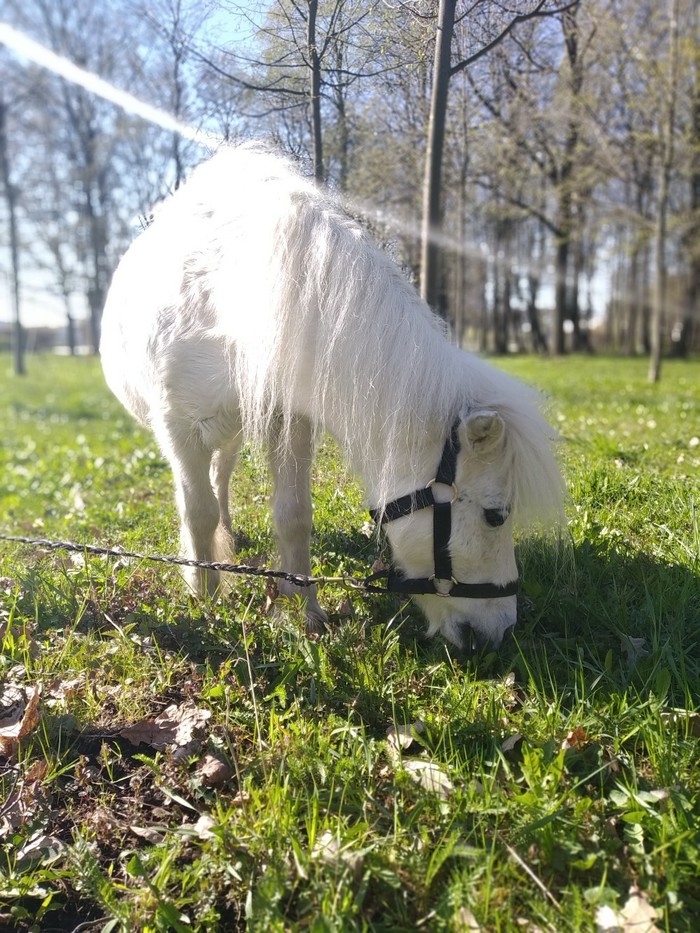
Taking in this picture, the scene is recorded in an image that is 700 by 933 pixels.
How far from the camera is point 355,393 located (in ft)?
7.85

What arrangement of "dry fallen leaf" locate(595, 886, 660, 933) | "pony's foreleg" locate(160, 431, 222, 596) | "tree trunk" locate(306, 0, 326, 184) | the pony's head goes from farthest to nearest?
"tree trunk" locate(306, 0, 326, 184), "pony's foreleg" locate(160, 431, 222, 596), the pony's head, "dry fallen leaf" locate(595, 886, 660, 933)

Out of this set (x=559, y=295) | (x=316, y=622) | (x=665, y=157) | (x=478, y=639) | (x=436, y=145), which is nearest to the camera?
(x=478, y=639)

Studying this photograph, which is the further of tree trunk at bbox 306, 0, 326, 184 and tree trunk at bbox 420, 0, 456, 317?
tree trunk at bbox 306, 0, 326, 184

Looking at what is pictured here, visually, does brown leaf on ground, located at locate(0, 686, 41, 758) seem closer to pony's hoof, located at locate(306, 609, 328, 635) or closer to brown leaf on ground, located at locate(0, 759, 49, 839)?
brown leaf on ground, located at locate(0, 759, 49, 839)

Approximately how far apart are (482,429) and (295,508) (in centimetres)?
104

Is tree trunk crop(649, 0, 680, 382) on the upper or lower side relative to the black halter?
upper

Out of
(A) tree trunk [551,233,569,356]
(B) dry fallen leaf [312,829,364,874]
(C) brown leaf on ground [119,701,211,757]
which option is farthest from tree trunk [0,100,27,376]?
(B) dry fallen leaf [312,829,364,874]

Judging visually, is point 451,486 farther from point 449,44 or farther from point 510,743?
point 449,44

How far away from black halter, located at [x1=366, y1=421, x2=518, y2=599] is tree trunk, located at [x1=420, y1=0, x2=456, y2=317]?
6.48 feet

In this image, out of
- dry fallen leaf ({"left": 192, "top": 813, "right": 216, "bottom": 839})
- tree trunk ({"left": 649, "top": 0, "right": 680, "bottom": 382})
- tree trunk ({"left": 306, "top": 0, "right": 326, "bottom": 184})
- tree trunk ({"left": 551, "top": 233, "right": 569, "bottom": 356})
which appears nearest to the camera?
dry fallen leaf ({"left": 192, "top": 813, "right": 216, "bottom": 839})

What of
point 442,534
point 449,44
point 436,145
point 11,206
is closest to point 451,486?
point 442,534

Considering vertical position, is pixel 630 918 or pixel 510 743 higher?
pixel 510 743

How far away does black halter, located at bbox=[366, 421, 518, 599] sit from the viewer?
2.34m

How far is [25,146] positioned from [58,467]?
608 inches
